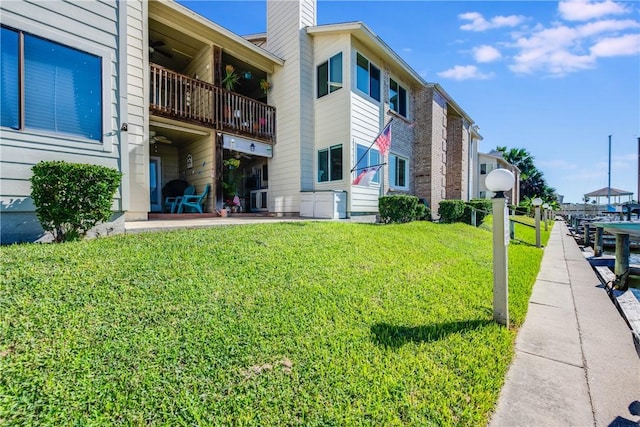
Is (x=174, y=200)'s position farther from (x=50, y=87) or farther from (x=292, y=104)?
(x=50, y=87)

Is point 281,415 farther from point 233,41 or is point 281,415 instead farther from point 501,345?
point 233,41

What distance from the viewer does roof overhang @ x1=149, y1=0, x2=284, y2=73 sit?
774 centimetres

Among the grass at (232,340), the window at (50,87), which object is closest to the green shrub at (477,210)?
the grass at (232,340)

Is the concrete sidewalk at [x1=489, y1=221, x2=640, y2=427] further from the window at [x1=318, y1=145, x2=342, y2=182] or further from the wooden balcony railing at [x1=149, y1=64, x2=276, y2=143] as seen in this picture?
the wooden balcony railing at [x1=149, y1=64, x2=276, y2=143]

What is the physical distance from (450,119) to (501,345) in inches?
650

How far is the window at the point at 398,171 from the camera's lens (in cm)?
1127

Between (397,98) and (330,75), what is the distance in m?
3.82

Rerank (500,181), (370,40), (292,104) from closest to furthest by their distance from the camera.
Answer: (500,181) < (370,40) < (292,104)

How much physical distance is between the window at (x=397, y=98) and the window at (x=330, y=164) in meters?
3.88

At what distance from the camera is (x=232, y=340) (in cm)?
225

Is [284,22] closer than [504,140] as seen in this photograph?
Yes

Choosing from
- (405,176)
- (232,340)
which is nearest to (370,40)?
(405,176)

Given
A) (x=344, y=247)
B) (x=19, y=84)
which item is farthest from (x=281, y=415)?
(x=19, y=84)

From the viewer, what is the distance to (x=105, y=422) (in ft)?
5.00
